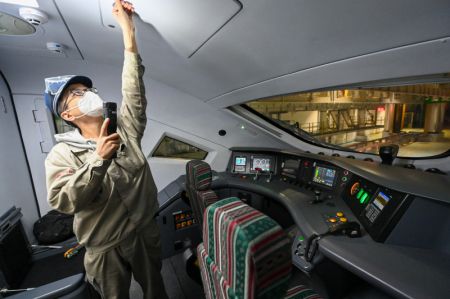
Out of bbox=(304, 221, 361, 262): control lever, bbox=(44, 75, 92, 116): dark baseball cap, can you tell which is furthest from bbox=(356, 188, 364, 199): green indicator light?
bbox=(44, 75, 92, 116): dark baseball cap

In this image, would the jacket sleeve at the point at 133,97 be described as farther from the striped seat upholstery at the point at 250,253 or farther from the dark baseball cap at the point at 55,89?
the striped seat upholstery at the point at 250,253

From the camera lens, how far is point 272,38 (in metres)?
1.04

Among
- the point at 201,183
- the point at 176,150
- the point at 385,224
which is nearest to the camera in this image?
the point at 385,224

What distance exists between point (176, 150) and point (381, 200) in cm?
254

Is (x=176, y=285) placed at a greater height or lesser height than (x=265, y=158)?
lesser

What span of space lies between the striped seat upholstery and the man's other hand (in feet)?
1.91

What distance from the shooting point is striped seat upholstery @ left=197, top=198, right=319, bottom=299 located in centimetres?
46

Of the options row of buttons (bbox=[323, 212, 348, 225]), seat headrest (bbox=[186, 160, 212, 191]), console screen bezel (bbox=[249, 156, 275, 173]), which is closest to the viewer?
row of buttons (bbox=[323, 212, 348, 225])

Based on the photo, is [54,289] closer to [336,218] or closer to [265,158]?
[336,218]

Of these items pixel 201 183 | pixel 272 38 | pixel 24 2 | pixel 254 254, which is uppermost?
pixel 24 2

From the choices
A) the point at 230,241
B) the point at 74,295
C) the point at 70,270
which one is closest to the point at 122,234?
the point at 74,295

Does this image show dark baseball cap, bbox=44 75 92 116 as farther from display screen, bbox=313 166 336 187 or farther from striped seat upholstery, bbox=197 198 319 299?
display screen, bbox=313 166 336 187

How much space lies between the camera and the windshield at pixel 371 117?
1728mm

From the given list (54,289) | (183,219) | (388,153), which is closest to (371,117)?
(388,153)
